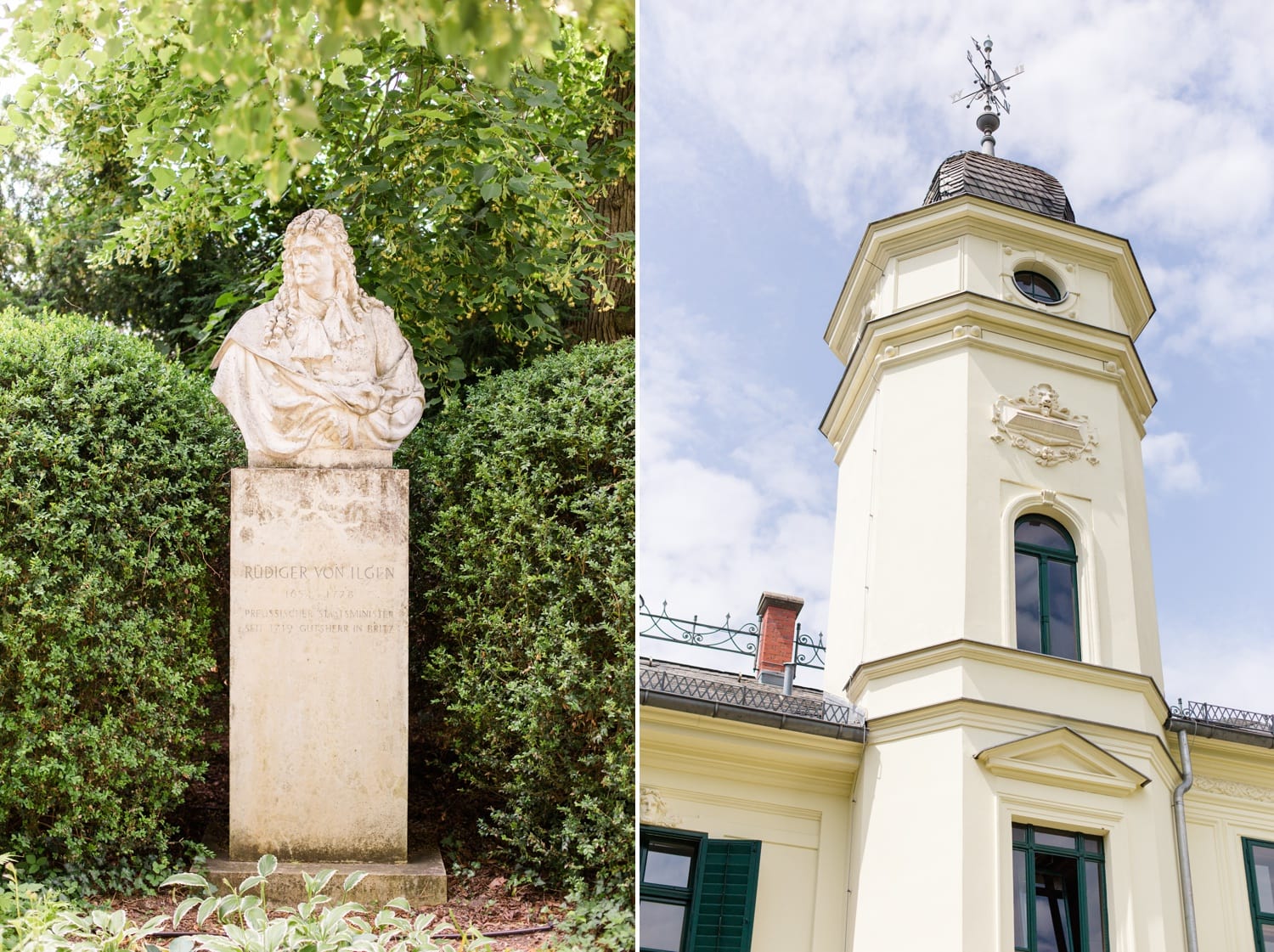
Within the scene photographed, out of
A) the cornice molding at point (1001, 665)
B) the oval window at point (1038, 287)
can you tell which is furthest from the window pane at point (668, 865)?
→ the oval window at point (1038, 287)

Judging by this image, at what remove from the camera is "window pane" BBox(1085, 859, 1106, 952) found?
10.7m

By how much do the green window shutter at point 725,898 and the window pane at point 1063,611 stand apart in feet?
11.8

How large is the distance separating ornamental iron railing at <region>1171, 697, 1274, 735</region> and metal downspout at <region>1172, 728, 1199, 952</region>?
283mm

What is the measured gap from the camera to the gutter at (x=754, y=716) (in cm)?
1055

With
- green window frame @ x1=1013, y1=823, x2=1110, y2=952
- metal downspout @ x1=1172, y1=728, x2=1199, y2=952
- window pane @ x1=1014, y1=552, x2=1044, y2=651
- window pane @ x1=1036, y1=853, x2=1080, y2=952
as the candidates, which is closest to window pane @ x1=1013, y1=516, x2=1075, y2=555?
window pane @ x1=1014, y1=552, x2=1044, y2=651

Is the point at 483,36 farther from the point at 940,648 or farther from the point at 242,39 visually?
the point at 940,648

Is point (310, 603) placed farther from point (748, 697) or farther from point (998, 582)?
point (998, 582)

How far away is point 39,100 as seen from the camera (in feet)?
37.8

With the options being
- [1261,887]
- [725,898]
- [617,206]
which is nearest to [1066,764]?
[1261,887]

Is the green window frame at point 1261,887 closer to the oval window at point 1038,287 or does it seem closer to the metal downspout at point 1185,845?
the metal downspout at point 1185,845

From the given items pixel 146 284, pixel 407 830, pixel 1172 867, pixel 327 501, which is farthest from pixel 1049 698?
pixel 146 284

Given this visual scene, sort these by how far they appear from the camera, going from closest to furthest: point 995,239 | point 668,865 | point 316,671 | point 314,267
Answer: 1. point 316,671
2. point 314,267
3. point 668,865
4. point 995,239

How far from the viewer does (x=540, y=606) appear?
812 centimetres

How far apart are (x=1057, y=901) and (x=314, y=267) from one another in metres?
7.68
